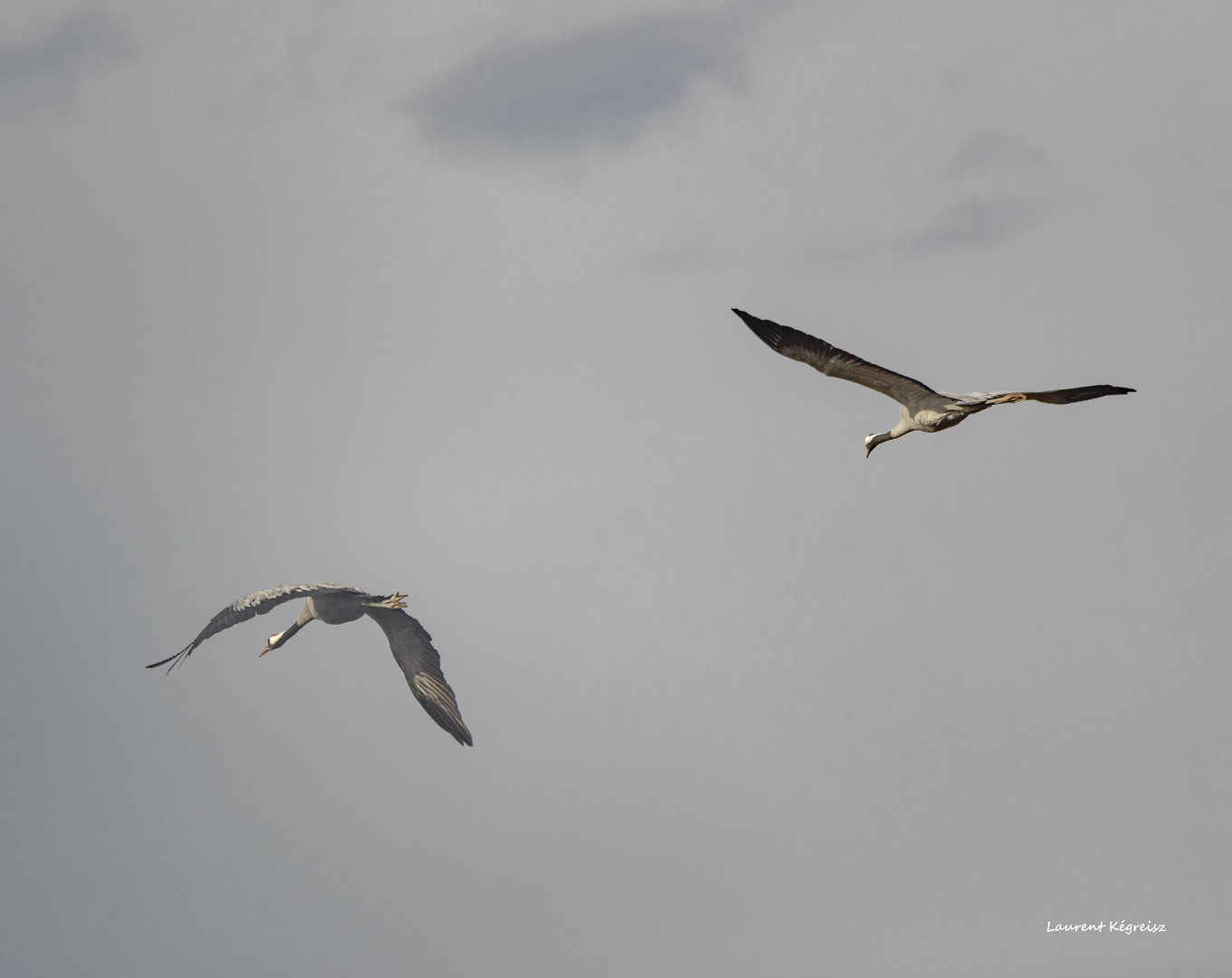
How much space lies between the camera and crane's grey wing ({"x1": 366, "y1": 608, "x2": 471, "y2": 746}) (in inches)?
1623

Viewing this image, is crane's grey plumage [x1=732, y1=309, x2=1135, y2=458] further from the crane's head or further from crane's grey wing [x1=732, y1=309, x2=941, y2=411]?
the crane's head

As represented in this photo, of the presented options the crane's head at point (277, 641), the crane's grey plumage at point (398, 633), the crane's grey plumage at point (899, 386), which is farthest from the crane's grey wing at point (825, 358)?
the crane's head at point (277, 641)

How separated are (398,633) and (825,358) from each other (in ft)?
61.3

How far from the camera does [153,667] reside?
34500 mm

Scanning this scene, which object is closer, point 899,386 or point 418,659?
point 899,386

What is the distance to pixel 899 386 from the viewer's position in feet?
101

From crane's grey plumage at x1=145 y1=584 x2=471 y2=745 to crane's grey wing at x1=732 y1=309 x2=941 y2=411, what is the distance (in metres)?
14.4

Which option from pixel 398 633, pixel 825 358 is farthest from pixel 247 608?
pixel 825 358

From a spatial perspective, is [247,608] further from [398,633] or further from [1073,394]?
[1073,394]

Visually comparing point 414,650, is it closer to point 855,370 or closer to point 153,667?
point 153,667

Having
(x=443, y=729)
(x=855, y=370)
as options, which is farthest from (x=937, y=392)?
(x=443, y=729)

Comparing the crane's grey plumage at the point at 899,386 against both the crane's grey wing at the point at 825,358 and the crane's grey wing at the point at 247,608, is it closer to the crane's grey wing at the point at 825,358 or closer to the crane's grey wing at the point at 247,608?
the crane's grey wing at the point at 825,358

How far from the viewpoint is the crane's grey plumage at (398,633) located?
3891 centimetres

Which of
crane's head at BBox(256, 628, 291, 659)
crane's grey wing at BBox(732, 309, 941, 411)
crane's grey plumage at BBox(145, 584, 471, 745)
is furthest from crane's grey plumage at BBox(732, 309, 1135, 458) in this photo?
crane's head at BBox(256, 628, 291, 659)
